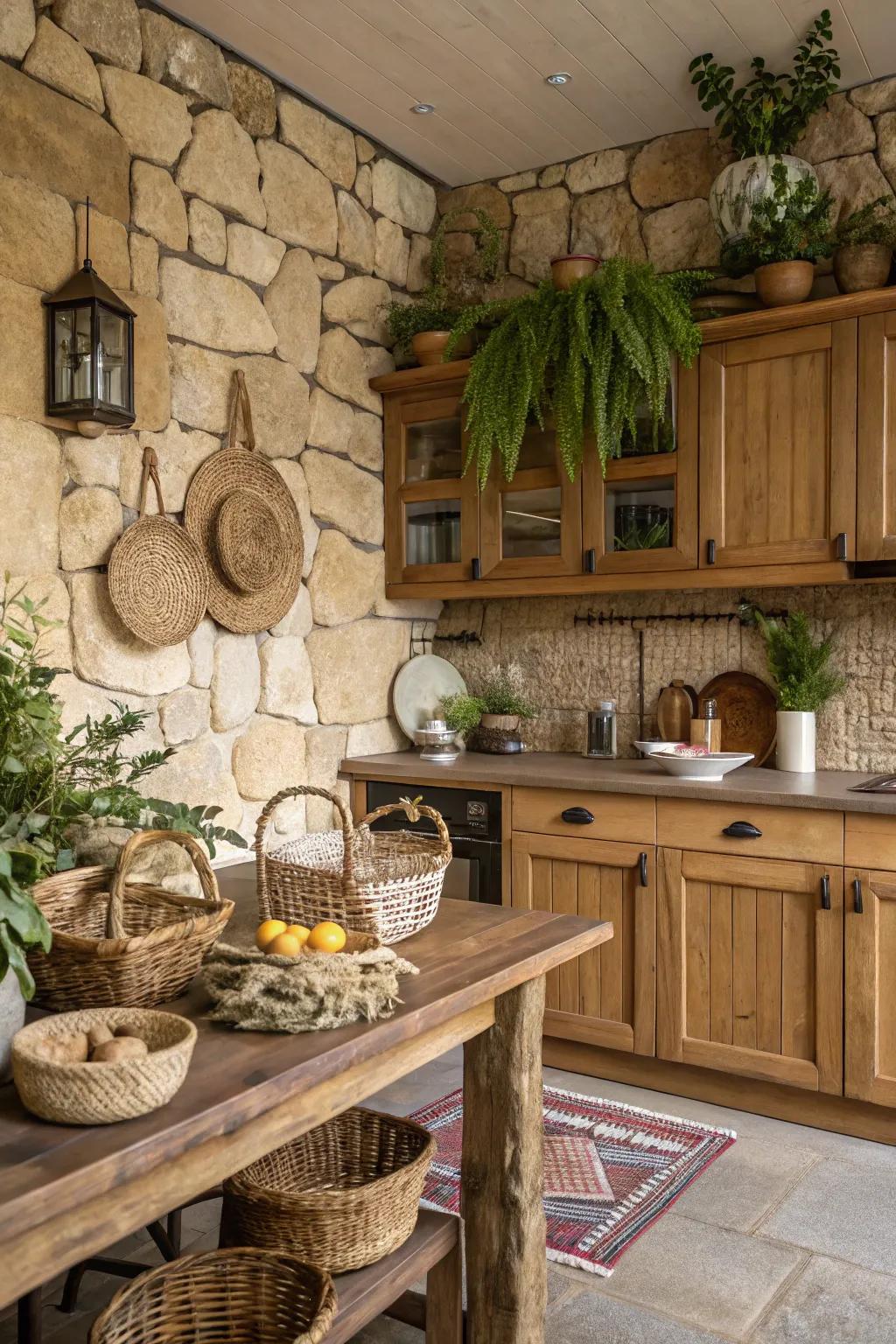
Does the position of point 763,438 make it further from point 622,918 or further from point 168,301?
point 168,301

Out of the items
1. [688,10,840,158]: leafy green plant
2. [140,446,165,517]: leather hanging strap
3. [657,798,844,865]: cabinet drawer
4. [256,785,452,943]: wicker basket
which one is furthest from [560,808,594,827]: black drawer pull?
[688,10,840,158]: leafy green plant

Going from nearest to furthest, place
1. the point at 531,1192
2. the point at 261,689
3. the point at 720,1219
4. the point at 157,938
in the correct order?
1. the point at 157,938
2. the point at 531,1192
3. the point at 720,1219
4. the point at 261,689

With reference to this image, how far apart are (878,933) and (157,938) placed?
6.98 feet

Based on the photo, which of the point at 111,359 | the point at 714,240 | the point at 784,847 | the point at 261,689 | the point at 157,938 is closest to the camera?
the point at 157,938

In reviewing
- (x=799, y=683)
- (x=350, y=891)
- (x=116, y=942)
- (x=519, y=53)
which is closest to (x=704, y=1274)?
(x=350, y=891)

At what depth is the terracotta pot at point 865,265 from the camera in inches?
121

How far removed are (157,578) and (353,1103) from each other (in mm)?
1894

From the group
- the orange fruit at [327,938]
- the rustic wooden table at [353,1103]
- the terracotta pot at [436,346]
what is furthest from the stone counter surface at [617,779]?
the orange fruit at [327,938]

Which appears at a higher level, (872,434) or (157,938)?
(872,434)

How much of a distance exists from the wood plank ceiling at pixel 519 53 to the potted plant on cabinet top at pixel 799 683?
1.72 m

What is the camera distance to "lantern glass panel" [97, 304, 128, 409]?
263 centimetres

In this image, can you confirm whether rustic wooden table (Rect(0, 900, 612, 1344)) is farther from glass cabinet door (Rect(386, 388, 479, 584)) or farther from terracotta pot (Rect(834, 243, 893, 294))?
terracotta pot (Rect(834, 243, 893, 294))

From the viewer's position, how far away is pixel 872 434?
302cm

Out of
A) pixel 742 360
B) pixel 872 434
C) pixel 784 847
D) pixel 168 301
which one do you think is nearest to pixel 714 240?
pixel 742 360
